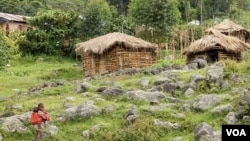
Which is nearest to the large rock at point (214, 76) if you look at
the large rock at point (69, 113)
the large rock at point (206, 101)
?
the large rock at point (206, 101)

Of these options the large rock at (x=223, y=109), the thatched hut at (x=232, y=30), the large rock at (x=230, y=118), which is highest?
the thatched hut at (x=232, y=30)

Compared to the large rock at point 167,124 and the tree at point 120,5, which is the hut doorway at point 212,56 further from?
the tree at point 120,5

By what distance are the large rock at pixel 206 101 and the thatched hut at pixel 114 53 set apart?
1389 centimetres

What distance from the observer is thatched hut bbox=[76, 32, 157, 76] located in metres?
29.6

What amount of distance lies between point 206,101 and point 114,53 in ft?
48.2

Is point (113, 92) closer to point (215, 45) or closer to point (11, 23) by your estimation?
point (215, 45)

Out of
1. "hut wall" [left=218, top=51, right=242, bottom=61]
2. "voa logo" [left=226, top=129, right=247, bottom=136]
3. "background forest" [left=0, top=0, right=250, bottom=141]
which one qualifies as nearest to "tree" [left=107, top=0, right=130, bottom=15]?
"background forest" [left=0, top=0, right=250, bottom=141]

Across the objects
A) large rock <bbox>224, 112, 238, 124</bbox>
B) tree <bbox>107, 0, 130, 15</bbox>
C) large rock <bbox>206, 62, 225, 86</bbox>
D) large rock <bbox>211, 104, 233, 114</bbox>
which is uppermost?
tree <bbox>107, 0, 130, 15</bbox>

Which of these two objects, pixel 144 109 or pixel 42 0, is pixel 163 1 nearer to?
pixel 144 109

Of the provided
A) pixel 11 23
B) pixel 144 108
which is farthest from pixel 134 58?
pixel 11 23

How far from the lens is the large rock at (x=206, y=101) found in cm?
1538

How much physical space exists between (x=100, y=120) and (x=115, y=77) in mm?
8362

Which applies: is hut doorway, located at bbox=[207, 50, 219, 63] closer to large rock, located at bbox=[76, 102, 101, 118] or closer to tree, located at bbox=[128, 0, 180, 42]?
tree, located at bbox=[128, 0, 180, 42]

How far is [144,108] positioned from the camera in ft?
51.4
